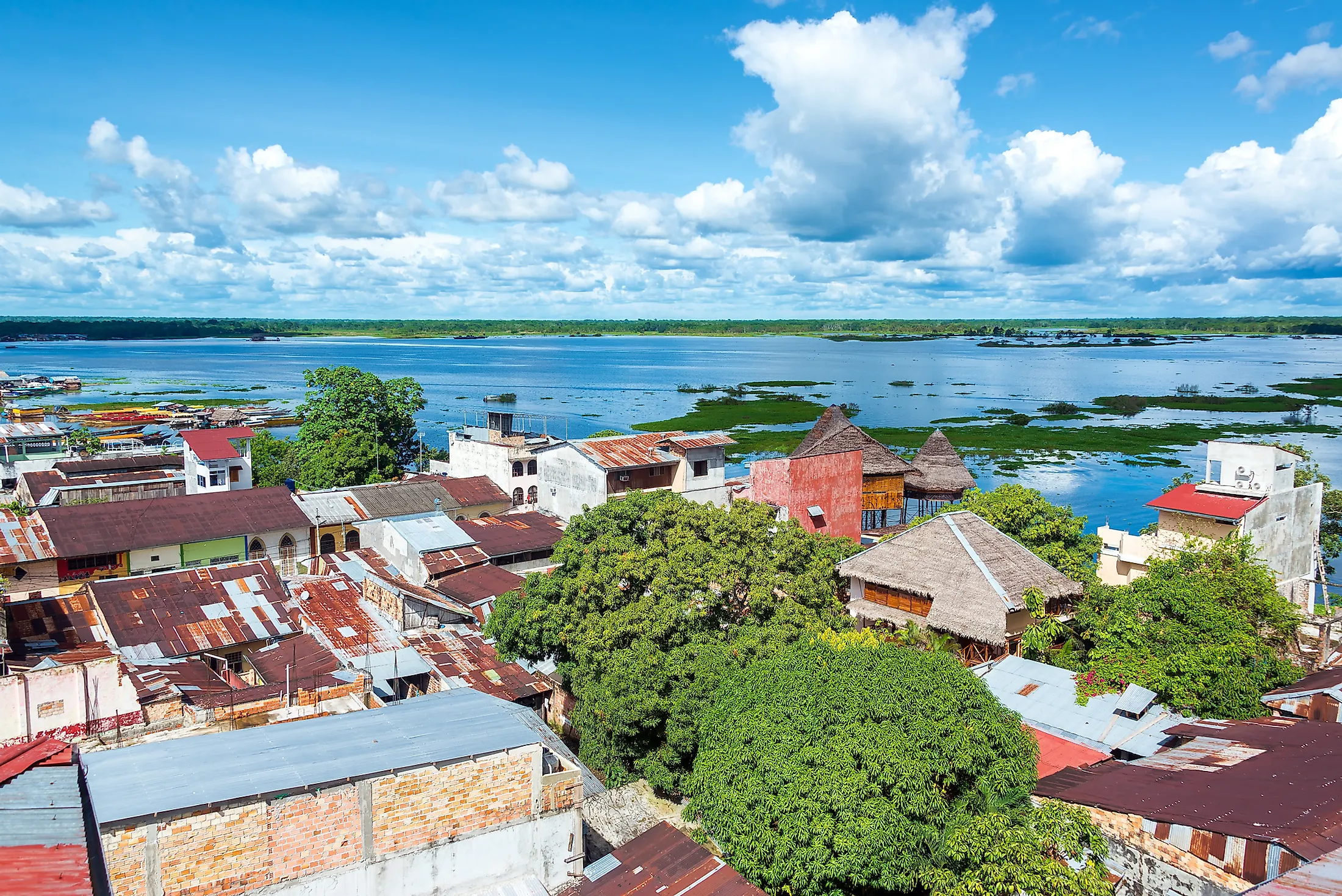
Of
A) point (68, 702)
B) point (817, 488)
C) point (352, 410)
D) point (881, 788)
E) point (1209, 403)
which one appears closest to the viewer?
point (881, 788)

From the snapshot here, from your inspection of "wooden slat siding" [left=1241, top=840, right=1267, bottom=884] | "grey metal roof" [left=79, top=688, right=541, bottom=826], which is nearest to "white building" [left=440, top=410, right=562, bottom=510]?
"grey metal roof" [left=79, top=688, right=541, bottom=826]

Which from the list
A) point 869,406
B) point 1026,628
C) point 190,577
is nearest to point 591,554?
point 1026,628

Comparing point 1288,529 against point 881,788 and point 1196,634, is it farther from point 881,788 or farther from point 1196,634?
point 881,788

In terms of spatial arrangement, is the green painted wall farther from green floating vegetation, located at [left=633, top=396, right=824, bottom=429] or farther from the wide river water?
green floating vegetation, located at [left=633, top=396, right=824, bottom=429]

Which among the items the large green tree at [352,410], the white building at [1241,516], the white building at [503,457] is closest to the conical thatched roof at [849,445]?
the white building at [1241,516]

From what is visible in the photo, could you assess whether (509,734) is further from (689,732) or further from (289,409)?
(289,409)

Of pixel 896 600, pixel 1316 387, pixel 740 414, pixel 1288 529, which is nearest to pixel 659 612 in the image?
pixel 896 600
